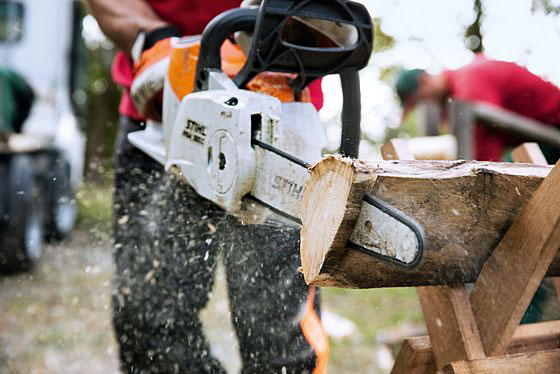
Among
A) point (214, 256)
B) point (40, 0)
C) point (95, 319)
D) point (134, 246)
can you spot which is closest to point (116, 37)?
point (134, 246)

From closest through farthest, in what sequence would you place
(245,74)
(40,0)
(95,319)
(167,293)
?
(245,74), (167,293), (95,319), (40,0)

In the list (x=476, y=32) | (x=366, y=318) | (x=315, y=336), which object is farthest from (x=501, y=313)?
(x=476, y=32)

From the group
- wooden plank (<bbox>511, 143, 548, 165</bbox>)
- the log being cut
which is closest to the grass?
wooden plank (<bbox>511, 143, 548, 165</bbox>)

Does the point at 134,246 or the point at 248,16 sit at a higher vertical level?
the point at 248,16

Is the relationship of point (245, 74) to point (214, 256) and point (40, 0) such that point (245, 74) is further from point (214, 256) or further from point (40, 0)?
point (40, 0)

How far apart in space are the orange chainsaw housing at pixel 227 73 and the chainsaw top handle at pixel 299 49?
0.04 metres

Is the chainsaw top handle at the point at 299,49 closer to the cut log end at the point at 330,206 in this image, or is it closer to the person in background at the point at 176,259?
the person in background at the point at 176,259

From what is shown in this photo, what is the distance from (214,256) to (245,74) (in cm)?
66

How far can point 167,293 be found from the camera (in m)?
2.34

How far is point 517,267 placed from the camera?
4.31ft

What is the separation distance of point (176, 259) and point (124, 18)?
928mm

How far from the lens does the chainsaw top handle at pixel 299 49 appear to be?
1.65 m

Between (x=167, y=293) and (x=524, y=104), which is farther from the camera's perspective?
(x=524, y=104)

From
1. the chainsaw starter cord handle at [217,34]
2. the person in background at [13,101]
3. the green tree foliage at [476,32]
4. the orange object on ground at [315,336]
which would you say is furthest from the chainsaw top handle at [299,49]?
the green tree foliage at [476,32]
